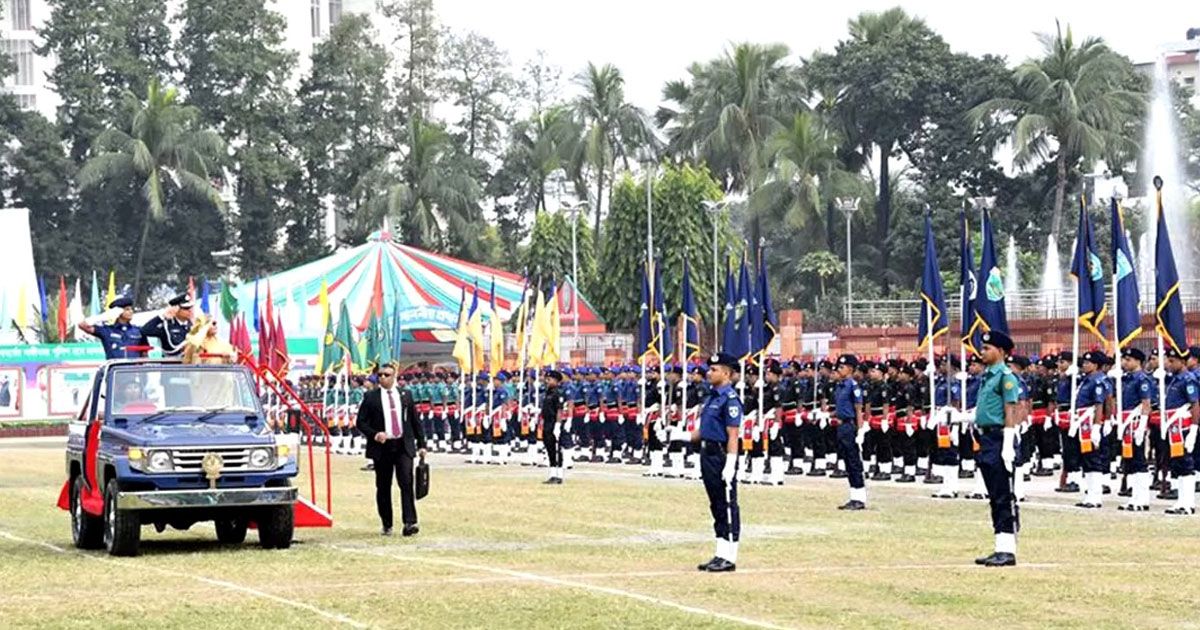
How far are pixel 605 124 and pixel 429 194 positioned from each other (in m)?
10.3

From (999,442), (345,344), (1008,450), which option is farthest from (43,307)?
(1008,450)

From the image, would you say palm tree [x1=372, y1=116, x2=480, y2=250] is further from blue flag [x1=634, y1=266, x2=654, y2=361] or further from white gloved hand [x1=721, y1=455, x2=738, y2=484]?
white gloved hand [x1=721, y1=455, x2=738, y2=484]

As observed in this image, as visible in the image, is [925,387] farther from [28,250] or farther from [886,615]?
[28,250]

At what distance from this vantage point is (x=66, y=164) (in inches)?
3831

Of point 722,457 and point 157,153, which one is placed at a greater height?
point 157,153

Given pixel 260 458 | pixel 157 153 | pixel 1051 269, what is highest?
pixel 157 153

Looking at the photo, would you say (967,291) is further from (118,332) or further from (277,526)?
(277,526)

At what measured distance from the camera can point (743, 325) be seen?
1503 inches

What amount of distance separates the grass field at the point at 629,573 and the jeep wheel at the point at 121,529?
0.22 meters

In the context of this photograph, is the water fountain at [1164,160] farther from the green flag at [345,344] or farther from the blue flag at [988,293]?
the blue flag at [988,293]

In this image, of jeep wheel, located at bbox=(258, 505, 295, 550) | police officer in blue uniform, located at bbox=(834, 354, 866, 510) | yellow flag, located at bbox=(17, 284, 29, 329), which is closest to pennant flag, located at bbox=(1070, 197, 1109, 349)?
police officer in blue uniform, located at bbox=(834, 354, 866, 510)

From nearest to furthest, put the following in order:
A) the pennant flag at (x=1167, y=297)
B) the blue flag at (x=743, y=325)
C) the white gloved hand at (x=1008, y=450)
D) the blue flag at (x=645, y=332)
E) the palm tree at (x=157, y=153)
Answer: the white gloved hand at (x=1008, y=450)
the pennant flag at (x=1167, y=297)
the blue flag at (x=743, y=325)
the blue flag at (x=645, y=332)
the palm tree at (x=157, y=153)

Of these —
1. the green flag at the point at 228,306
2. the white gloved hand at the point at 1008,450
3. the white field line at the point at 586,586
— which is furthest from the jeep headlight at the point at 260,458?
the green flag at the point at 228,306

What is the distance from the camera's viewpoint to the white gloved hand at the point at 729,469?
59.2ft
